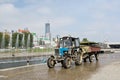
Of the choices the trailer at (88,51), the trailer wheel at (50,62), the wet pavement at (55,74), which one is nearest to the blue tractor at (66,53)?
the trailer wheel at (50,62)

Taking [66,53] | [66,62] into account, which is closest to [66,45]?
[66,53]

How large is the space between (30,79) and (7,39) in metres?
88.7

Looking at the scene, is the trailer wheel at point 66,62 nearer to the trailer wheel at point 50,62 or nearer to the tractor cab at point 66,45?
the tractor cab at point 66,45

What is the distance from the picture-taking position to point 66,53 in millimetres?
21875

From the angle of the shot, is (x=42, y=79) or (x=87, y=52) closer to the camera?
(x=42, y=79)

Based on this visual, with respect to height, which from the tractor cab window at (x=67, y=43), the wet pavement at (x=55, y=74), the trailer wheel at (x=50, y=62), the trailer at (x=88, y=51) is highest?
the tractor cab window at (x=67, y=43)

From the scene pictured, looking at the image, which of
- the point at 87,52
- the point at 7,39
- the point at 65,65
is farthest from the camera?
the point at 7,39

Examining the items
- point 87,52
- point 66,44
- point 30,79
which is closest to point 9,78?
point 30,79

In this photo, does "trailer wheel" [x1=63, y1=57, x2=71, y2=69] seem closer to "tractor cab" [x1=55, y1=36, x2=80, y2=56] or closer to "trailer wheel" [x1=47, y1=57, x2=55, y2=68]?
"tractor cab" [x1=55, y1=36, x2=80, y2=56]

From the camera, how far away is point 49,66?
21203 mm

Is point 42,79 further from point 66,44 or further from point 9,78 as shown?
point 66,44

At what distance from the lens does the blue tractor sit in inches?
832

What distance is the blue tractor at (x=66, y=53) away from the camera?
69.4 ft

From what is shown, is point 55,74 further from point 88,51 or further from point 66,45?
point 88,51
